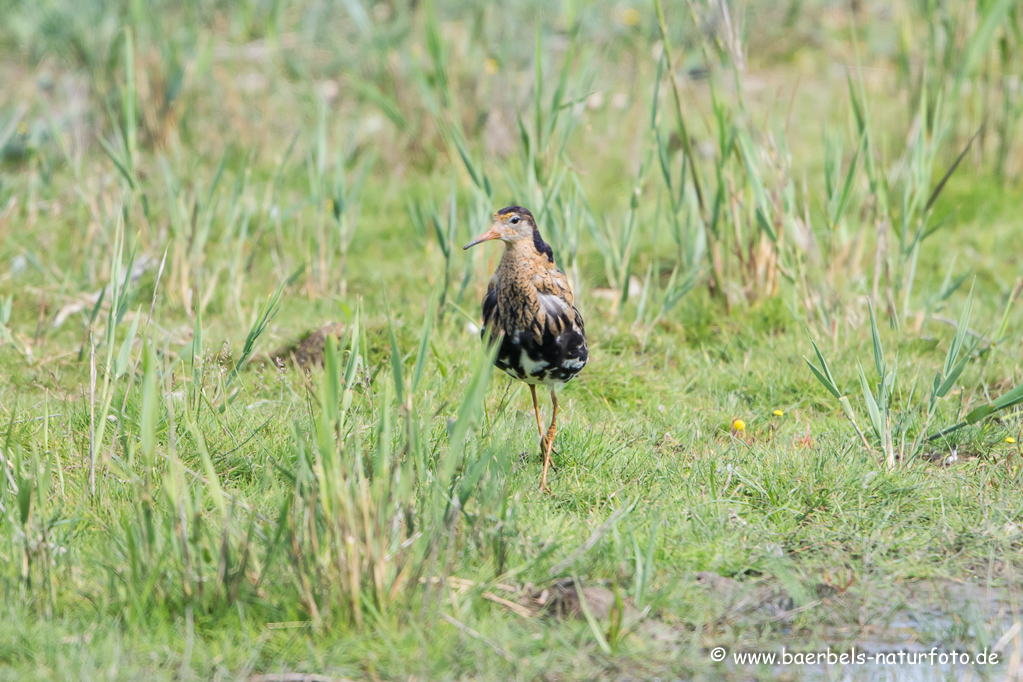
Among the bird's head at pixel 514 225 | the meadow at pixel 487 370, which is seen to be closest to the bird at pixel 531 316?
the bird's head at pixel 514 225

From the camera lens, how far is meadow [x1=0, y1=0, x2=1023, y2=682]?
2.85 meters

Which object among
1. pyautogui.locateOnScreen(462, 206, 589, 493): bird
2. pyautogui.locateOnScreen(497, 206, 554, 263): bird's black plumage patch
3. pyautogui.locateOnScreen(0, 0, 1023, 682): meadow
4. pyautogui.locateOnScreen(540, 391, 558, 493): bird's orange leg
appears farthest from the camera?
pyautogui.locateOnScreen(497, 206, 554, 263): bird's black plumage patch

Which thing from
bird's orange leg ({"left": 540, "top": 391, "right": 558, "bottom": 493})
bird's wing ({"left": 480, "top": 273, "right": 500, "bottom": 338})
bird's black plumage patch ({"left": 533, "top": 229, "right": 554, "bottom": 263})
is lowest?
bird's orange leg ({"left": 540, "top": 391, "right": 558, "bottom": 493})

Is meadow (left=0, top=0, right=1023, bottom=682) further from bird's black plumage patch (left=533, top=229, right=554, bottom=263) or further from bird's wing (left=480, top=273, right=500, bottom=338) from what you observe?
bird's black plumage patch (left=533, top=229, right=554, bottom=263)

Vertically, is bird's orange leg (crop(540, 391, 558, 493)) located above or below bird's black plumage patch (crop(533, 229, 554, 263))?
below

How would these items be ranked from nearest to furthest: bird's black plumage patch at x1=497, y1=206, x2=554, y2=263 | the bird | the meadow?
→ the meadow < the bird < bird's black plumage patch at x1=497, y1=206, x2=554, y2=263

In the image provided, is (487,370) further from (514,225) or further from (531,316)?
(514,225)

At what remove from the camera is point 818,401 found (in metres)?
4.70

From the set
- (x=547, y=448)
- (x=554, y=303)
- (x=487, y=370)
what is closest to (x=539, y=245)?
(x=554, y=303)

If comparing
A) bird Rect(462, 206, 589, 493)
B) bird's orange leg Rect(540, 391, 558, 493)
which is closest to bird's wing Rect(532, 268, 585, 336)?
bird Rect(462, 206, 589, 493)

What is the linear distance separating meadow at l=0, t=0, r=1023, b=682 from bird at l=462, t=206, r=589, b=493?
0.75 feet

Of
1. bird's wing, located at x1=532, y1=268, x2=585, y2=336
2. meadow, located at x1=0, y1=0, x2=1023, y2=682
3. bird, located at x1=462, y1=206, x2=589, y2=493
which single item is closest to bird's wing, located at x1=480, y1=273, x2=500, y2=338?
bird, located at x1=462, y1=206, x2=589, y2=493

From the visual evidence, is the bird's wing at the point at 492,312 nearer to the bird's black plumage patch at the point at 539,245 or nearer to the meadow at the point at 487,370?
the bird's black plumage patch at the point at 539,245

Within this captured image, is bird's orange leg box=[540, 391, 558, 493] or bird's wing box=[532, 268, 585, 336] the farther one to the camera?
bird's wing box=[532, 268, 585, 336]
